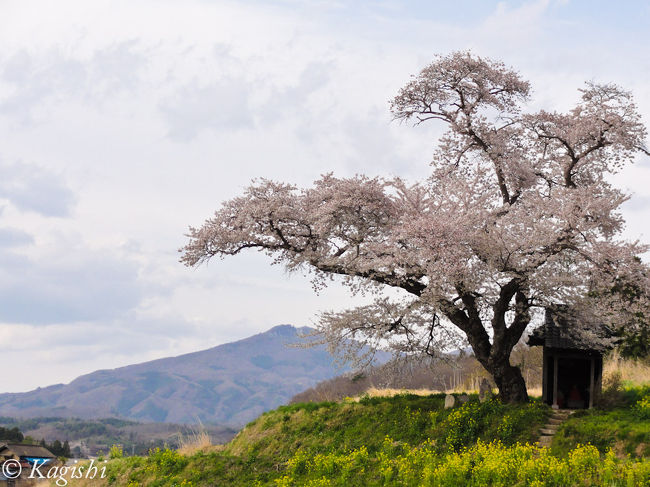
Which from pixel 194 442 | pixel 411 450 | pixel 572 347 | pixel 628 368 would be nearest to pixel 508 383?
pixel 572 347

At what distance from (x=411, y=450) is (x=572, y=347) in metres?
6.41

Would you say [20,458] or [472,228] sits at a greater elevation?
[472,228]

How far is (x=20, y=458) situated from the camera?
157 ft

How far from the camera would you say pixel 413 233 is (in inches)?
804

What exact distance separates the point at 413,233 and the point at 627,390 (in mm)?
10582

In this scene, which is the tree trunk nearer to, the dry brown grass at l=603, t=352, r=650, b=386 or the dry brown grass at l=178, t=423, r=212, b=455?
the dry brown grass at l=603, t=352, r=650, b=386

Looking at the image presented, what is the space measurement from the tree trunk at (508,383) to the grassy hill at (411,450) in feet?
2.30

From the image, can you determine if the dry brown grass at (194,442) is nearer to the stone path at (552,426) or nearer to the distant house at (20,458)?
the stone path at (552,426)

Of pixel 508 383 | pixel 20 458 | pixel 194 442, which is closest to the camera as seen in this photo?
pixel 508 383

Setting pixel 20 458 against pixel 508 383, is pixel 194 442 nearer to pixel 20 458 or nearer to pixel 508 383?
pixel 508 383

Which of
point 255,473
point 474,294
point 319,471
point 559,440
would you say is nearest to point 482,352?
point 474,294

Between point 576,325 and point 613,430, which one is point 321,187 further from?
point 613,430

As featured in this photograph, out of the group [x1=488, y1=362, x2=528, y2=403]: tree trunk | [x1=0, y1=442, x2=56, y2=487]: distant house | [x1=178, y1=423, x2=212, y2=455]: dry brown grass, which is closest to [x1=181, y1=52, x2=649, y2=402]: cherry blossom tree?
[x1=488, y1=362, x2=528, y2=403]: tree trunk

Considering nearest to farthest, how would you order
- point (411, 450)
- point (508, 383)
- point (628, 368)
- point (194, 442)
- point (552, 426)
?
1. point (411, 450)
2. point (552, 426)
3. point (508, 383)
4. point (194, 442)
5. point (628, 368)
